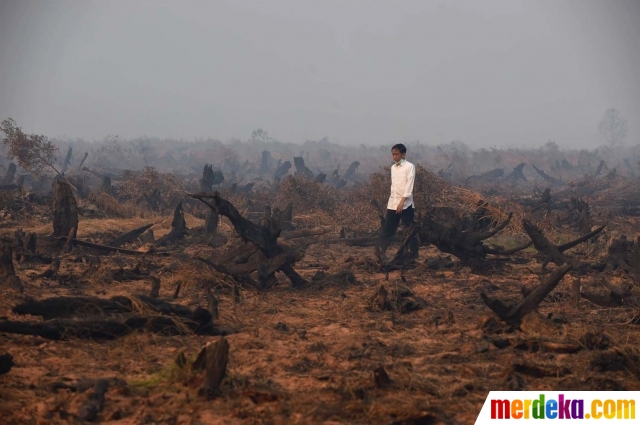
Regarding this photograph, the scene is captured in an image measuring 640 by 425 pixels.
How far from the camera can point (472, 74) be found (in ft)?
652

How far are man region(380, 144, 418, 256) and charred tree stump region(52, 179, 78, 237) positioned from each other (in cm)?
567

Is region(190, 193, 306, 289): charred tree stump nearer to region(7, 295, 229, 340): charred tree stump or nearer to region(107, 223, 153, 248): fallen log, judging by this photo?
region(7, 295, 229, 340): charred tree stump

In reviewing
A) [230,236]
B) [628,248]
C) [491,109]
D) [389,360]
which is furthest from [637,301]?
[491,109]

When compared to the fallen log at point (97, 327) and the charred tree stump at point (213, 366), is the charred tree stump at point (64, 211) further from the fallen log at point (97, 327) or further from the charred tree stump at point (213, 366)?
the charred tree stump at point (213, 366)

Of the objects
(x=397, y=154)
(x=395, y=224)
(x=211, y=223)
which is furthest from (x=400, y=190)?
(x=211, y=223)

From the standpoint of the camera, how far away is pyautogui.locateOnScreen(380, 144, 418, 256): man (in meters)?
10.4

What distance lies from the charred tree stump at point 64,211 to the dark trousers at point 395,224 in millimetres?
5583

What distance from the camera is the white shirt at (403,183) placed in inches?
410

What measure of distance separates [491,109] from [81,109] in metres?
105

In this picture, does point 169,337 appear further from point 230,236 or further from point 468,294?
point 230,236

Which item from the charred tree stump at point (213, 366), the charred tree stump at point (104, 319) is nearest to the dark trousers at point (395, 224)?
the charred tree stump at point (104, 319)

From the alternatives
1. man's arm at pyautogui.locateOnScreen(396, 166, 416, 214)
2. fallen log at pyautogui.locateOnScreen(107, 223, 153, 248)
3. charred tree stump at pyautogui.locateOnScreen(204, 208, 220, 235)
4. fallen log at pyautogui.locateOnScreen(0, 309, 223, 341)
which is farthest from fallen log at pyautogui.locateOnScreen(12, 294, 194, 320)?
charred tree stump at pyautogui.locateOnScreen(204, 208, 220, 235)

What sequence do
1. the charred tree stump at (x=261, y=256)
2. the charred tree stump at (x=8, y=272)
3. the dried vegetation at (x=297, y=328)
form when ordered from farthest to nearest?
the charred tree stump at (x=261, y=256) → the charred tree stump at (x=8, y=272) → the dried vegetation at (x=297, y=328)

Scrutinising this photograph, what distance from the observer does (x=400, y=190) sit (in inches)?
417
